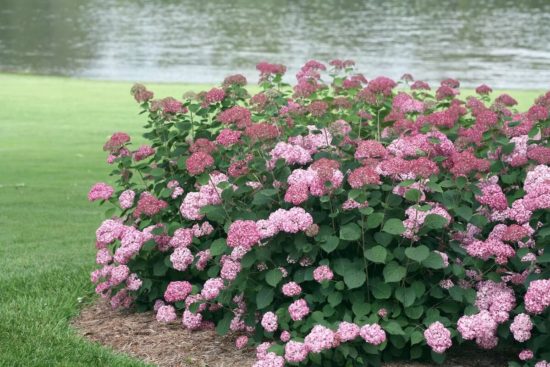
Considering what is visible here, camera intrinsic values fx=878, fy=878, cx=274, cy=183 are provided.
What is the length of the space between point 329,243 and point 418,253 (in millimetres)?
384

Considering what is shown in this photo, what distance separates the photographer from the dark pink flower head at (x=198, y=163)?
408 centimetres

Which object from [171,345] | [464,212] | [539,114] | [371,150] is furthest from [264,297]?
[539,114]

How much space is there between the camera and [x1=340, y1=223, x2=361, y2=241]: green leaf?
3.72m

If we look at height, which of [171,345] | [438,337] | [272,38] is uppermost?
[438,337]

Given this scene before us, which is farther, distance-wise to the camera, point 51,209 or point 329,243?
point 51,209

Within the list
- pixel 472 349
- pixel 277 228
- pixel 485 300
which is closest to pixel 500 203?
pixel 485 300

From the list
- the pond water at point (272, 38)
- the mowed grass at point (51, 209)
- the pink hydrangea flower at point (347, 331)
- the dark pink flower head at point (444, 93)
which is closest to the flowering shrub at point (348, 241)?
the pink hydrangea flower at point (347, 331)

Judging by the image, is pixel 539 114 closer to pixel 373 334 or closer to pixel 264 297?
pixel 373 334

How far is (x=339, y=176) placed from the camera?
3.80 metres

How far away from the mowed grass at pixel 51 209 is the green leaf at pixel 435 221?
1.45 meters

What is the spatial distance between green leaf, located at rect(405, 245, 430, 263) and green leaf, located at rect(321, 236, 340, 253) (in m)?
0.30

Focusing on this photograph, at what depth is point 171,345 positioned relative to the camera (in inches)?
165

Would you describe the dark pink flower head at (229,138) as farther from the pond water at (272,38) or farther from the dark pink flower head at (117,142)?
the pond water at (272,38)

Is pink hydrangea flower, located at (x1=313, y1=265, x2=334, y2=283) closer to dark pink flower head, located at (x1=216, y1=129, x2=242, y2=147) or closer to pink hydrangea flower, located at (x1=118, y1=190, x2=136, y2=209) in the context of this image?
dark pink flower head, located at (x1=216, y1=129, x2=242, y2=147)
